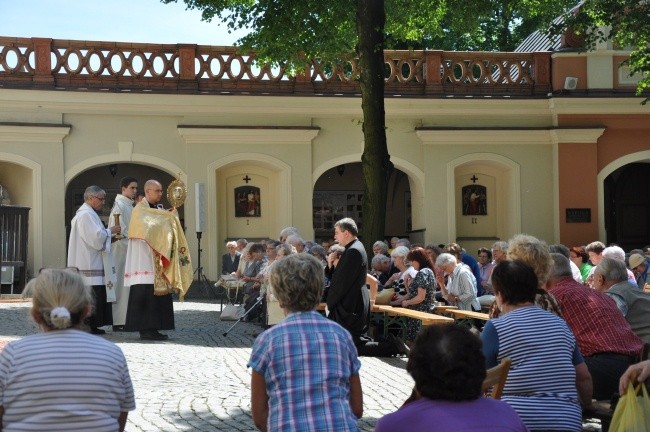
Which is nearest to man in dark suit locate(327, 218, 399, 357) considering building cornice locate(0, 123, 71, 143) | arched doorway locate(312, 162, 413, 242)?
building cornice locate(0, 123, 71, 143)

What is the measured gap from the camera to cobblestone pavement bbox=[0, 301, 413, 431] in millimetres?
8573

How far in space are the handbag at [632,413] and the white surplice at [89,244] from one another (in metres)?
9.76

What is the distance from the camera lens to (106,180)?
92.4ft

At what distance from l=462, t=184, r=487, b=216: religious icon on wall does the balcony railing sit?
2.60 m

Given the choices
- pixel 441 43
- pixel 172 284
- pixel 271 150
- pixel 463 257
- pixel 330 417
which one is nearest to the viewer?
pixel 330 417

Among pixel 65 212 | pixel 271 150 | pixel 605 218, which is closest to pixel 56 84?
pixel 65 212

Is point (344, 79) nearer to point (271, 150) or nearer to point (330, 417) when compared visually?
point (271, 150)

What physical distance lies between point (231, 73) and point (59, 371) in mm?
21587

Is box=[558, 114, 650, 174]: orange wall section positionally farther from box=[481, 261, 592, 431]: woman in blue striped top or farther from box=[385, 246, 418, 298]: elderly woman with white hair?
box=[481, 261, 592, 431]: woman in blue striped top

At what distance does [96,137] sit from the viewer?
82.8 ft

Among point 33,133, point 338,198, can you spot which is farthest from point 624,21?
point 33,133

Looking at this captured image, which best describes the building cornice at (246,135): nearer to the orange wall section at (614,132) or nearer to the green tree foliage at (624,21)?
the orange wall section at (614,132)

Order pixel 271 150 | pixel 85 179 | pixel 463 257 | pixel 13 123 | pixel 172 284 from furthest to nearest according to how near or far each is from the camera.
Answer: pixel 85 179 → pixel 271 150 → pixel 13 123 → pixel 463 257 → pixel 172 284

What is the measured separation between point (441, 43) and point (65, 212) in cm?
1818
